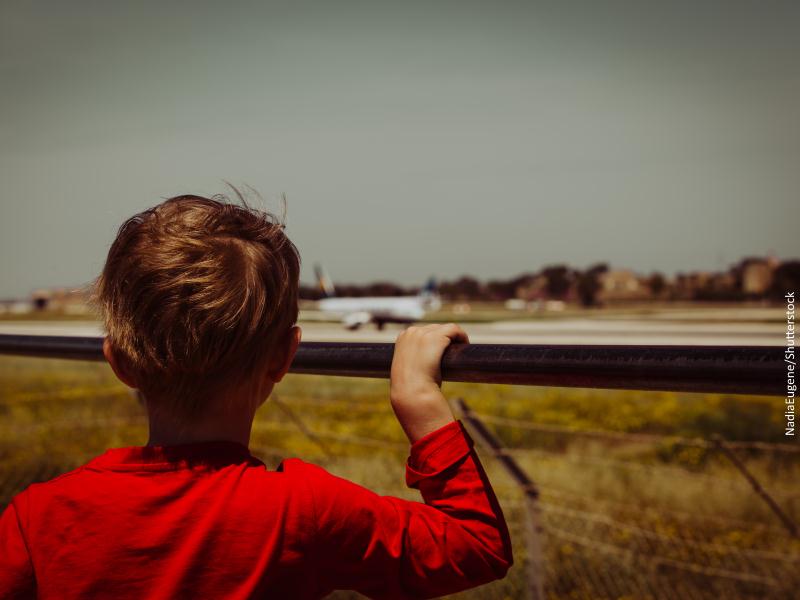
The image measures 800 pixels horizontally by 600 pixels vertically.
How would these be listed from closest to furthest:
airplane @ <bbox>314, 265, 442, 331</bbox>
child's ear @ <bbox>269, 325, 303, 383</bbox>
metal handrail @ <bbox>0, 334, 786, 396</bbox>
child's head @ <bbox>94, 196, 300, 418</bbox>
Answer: metal handrail @ <bbox>0, 334, 786, 396</bbox>
child's head @ <bbox>94, 196, 300, 418</bbox>
child's ear @ <bbox>269, 325, 303, 383</bbox>
airplane @ <bbox>314, 265, 442, 331</bbox>

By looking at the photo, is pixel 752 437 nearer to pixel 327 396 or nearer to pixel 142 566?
pixel 327 396

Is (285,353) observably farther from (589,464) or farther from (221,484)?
(589,464)

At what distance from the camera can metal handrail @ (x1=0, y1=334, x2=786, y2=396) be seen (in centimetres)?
103

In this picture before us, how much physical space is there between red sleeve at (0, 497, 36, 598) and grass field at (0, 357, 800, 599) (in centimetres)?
321

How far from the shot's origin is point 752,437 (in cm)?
1405

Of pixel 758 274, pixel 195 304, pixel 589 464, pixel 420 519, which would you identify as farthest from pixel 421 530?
pixel 758 274

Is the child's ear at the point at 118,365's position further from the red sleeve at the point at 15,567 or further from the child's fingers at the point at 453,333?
the child's fingers at the point at 453,333

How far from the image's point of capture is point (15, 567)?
3.65ft

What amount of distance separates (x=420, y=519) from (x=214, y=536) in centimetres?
32

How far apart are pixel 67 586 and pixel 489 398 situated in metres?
16.4

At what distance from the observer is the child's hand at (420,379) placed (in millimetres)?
1250

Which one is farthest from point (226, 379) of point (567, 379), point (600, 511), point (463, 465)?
point (600, 511)

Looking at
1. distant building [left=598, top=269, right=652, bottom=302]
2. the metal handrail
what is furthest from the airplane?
distant building [left=598, top=269, right=652, bottom=302]

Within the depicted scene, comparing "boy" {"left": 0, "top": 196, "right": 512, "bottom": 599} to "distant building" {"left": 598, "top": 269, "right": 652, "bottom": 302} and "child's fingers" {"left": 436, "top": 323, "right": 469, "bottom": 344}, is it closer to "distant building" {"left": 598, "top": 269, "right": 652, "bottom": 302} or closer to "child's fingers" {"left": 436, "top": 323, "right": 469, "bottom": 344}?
"child's fingers" {"left": 436, "top": 323, "right": 469, "bottom": 344}
